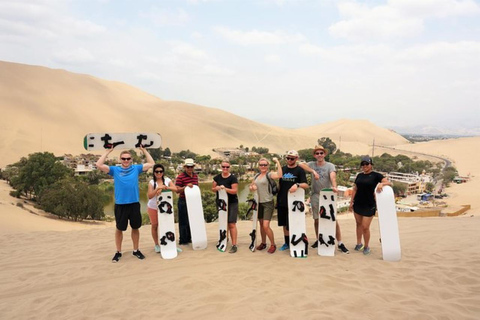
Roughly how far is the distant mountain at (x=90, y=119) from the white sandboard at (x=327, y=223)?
210 ft

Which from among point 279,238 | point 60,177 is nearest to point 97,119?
point 60,177

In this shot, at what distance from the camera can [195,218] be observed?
20.8 ft

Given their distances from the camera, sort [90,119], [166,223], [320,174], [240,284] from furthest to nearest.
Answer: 1. [90,119]
2. [166,223]
3. [320,174]
4. [240,284]

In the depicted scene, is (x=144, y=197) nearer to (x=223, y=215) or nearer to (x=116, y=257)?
(x=116, y=257)

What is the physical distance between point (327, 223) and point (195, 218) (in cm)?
252

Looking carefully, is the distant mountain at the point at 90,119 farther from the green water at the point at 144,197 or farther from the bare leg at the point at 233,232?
the bare leg at the point at 233,232

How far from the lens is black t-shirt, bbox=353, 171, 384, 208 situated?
575 cm

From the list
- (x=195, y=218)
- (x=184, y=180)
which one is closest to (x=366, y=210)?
(x=195, y=218)

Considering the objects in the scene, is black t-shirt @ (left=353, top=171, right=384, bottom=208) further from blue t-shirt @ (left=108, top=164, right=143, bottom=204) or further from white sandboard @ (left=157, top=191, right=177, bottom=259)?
blue t-shirt @ (left=108, top=164, right=143, bottom=204)

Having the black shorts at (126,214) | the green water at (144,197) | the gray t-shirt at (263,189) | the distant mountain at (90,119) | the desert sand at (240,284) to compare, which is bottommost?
the green water at (144,197)

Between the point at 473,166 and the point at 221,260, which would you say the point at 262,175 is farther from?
the point at 473,166

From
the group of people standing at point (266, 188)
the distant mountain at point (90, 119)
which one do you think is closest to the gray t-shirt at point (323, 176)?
the group of people standing at point (266, 188)

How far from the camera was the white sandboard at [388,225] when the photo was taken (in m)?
5.66

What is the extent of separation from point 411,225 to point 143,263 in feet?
24.7
